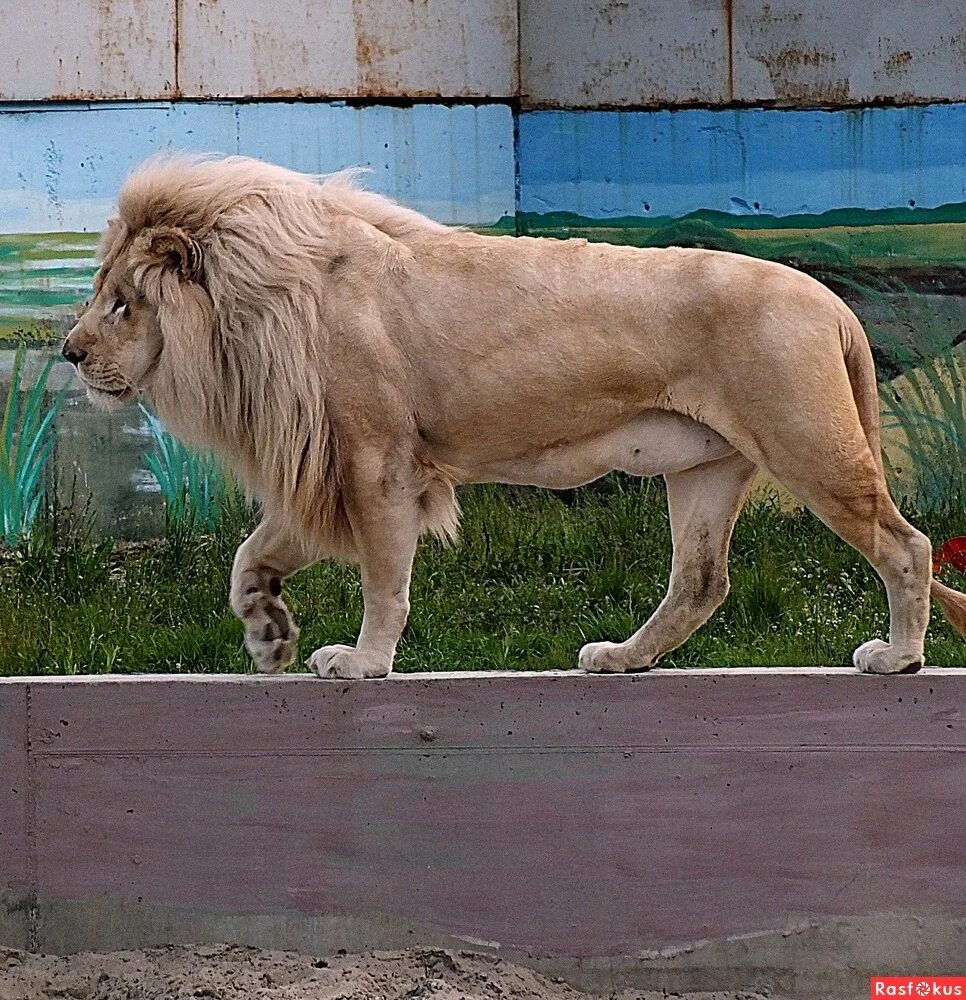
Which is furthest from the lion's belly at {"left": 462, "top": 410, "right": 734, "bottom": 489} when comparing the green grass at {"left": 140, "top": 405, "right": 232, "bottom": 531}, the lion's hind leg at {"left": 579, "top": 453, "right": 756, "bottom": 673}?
the green grass at {"left": 140, "top": 405, "right": 232, "bottom": 531}

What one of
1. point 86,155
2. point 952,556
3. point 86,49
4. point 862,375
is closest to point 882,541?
point 862,375

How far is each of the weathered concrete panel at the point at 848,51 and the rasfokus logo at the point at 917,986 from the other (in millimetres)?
4221

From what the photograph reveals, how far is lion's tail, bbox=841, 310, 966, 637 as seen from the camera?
11.7 ft

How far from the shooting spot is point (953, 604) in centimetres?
367

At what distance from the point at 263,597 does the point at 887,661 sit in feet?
5.12

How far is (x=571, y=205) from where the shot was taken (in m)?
6.70

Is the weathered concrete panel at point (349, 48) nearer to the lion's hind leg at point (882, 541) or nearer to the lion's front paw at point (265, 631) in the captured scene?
the lion's front paw at point (265, 631)

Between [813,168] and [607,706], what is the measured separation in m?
3.81

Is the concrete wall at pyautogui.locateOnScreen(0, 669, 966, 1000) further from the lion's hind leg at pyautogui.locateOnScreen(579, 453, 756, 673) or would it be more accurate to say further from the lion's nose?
the lion's nose

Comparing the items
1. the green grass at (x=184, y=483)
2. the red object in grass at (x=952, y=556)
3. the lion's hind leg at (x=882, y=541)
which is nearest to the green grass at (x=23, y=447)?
the green grass at (x=184, y=483)

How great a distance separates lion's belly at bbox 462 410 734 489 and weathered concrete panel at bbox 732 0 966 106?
3.47 m

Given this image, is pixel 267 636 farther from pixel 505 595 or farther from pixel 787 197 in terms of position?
pixel 787 197

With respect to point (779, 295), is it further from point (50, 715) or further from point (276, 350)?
point (50, 715)

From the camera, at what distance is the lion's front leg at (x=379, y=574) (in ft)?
11.7
